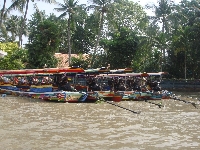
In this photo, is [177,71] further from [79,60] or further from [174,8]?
[79,60]

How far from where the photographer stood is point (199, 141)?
8.91 metres

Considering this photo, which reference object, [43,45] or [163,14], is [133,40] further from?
[43,45]

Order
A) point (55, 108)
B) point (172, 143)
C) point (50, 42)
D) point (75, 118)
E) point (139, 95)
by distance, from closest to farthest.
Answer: point (172, 143)
point (75, 118)
point (55, 108)
point (139, 95)
point (50, 42)

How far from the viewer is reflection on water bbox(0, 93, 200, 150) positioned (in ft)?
27.3

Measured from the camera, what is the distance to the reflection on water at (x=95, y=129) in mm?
8336

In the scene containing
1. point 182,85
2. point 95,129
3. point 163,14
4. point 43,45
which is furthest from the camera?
point 163,14

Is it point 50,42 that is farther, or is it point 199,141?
point 50,42

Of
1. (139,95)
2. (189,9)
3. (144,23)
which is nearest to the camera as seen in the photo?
(139,95)

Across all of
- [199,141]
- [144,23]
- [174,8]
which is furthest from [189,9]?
[199,141]

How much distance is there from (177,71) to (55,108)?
884 inches

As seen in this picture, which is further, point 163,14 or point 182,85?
point 163,14

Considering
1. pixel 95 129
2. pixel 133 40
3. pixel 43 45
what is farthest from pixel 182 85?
pixel 95 129

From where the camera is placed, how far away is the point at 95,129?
10375 mm

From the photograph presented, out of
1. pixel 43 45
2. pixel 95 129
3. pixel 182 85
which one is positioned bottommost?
pixel 95 129
